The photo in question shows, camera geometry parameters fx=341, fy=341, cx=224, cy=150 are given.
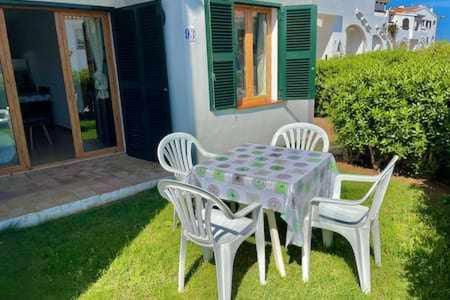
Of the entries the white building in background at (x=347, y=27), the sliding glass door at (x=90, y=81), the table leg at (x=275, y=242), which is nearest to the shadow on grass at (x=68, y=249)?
the table leg at (x=275, y=242)

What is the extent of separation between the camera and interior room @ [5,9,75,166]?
21.7 feet

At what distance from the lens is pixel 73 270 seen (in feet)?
9.25

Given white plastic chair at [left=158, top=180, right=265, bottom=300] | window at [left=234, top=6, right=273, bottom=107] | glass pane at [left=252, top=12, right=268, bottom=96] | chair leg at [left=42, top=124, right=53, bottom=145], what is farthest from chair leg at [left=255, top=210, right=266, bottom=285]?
chair leg at [left=42, top=124, right=53, bottom=145]

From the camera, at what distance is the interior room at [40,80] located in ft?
21.7

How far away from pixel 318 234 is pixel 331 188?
0.48 m

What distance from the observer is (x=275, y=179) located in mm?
2436

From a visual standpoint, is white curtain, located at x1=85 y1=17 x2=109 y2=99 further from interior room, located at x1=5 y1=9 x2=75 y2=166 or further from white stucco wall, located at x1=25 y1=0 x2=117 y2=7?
interior room, located at x1=5 y1=9 x2=75 y2=166

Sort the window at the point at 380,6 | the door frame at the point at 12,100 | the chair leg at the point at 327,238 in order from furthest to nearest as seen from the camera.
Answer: the window at the point at 380,6 < the door frame at the point at 12,100 < the chair leg at the point at 327,238

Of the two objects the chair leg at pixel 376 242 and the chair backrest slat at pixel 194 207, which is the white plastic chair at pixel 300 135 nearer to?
the chair leg at pixel 376 242

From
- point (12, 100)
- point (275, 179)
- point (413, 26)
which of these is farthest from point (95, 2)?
point (413, 26)

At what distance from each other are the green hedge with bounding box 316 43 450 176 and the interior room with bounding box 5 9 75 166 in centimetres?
477

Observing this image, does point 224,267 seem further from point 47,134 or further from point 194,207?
point 47,134

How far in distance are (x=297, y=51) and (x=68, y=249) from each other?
4.52 metres

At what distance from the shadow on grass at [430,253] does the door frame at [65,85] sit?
4600 mm
